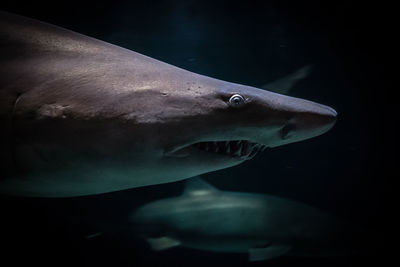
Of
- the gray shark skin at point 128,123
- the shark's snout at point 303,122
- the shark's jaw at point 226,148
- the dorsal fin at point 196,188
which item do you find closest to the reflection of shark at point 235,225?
the dorsal fin at point 196,188

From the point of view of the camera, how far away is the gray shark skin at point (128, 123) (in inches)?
58.5

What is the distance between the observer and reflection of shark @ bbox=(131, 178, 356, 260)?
4738 millimetres

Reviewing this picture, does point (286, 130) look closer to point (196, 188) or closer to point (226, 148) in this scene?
point (226, 148)

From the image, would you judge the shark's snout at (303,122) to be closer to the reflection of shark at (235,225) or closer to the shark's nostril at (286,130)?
the shark's nostril at (286,130)

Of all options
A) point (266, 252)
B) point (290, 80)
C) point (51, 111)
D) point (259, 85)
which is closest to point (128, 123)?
point (51, 111)

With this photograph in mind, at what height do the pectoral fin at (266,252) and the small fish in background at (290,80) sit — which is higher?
the small fish in background at (290,80)

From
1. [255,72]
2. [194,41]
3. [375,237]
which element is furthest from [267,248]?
[194,41]

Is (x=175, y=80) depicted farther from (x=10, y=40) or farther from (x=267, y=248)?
(x=267, y=248)

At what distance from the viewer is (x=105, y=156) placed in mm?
1524

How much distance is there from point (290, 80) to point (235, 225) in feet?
9.20

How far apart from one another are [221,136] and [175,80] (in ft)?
1.29

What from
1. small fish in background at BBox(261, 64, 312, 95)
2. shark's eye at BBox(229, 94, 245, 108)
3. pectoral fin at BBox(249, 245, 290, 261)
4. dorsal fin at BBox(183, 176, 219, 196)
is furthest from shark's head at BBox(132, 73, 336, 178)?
small fish in background at BBox(261, 64, 312, 95)

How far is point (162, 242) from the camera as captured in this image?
467 centimetres

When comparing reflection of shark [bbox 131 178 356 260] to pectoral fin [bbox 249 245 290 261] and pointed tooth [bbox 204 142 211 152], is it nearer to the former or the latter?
pectoral fin [bbox 249 245 290 261]
